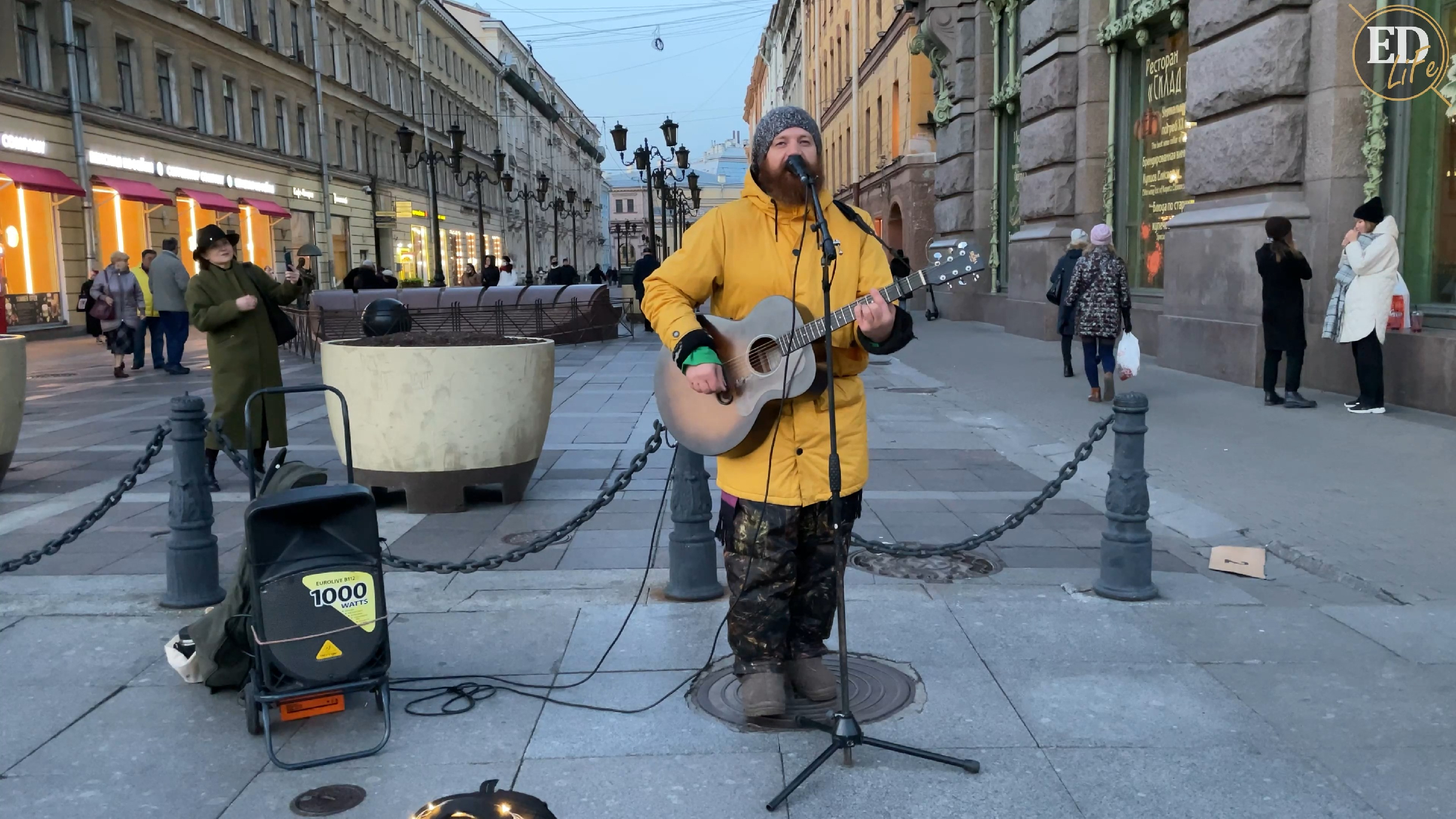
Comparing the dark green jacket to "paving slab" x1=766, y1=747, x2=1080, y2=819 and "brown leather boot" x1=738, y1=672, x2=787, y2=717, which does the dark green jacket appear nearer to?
"brown leather boot" x1=738, y1=672, x2=787, y2=717

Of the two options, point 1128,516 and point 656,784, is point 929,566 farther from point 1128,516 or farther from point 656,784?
point 656,784

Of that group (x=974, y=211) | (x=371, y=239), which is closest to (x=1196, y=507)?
(x=974, y=211)

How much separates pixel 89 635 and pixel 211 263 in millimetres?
3353

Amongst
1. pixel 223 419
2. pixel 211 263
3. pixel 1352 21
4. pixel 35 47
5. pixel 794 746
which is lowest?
pixel 794 746

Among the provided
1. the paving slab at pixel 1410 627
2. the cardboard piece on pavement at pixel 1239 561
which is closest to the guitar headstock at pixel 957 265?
the paving slab at pixel 1410 627

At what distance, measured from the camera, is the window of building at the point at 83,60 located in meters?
25.9

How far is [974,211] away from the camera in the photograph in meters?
21.2

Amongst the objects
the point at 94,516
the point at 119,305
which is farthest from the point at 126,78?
the point at 94,516

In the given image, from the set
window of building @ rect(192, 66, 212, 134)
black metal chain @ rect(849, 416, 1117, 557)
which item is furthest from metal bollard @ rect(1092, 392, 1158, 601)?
window of building @ rect(192, 66, 212, 134)

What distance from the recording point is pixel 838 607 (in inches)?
127

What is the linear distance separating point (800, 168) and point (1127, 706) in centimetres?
208

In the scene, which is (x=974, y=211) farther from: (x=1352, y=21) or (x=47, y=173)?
(x=47, y=173)

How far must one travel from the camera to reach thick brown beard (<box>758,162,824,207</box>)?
3.39 m

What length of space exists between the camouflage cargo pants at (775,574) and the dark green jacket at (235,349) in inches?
176
